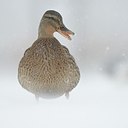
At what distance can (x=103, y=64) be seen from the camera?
372 cm

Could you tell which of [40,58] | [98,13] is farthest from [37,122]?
[98,13]

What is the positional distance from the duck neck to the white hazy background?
202mm

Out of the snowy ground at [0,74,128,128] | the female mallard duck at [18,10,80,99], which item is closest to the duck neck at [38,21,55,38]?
the female mallard duck at [18,10,80,99]

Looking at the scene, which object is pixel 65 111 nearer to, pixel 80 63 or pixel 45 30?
pixel 45 30

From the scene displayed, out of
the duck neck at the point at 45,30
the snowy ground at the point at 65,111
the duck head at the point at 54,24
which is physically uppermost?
the duck neck at the point at 45,30

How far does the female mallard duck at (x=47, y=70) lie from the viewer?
2.07 m

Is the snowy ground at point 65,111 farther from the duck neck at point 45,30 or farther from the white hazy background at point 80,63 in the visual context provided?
the duck neck at point 45,30

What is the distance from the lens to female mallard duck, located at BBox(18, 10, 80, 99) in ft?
6.79

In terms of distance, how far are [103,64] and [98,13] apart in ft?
1.94

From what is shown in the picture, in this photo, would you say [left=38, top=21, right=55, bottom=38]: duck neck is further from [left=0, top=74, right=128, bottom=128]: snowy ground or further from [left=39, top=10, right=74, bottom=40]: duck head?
[left=0, top=74, right=128, bottom=128]: snowy ground

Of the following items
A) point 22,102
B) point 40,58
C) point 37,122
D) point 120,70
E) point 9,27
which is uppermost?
point 9,27

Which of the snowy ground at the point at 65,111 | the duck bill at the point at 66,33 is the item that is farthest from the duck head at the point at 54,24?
the snowy ground at the point at 65,111

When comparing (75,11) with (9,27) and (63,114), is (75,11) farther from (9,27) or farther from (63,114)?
(63,114)

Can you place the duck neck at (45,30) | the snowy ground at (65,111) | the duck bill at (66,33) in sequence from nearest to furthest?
the snowy ground at (65,111), the duck bill at (66,33), the duck neck at (45,30)
